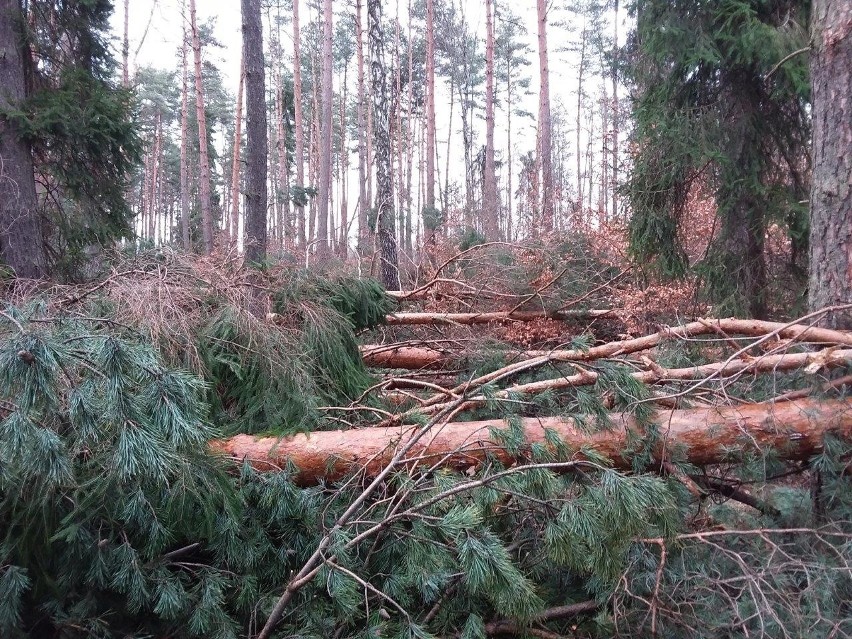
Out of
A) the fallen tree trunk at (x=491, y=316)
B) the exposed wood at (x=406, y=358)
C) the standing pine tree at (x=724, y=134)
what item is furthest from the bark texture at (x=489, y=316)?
the standing pine tree at (x=724, y=134)

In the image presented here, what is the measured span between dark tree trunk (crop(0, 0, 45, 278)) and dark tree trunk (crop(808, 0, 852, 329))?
21.7 feet

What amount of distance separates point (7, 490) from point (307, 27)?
82.5 feet

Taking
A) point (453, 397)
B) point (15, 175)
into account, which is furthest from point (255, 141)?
point (453, 397)

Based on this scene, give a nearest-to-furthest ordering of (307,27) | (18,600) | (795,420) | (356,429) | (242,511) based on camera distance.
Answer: (18,600)
(242,511)
(795,420)
(356,429)
(307,27)

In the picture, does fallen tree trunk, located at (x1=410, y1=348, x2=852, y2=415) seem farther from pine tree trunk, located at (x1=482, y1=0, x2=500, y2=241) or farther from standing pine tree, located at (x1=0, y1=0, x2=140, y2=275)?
pine tree trunk, located at (x1=482, y1=0, x2=500, y2=241)

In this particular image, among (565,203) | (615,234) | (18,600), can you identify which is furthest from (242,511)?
(565,203)

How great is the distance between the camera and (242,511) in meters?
2.84

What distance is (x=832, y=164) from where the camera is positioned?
137 inches

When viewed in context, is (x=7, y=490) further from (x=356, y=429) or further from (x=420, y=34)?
(x=420, y=34)

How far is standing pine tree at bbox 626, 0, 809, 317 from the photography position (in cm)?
557

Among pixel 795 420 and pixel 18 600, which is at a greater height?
pixel 795 420

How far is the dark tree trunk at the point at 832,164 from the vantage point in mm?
3410

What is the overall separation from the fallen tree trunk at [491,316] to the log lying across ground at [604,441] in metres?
3.15

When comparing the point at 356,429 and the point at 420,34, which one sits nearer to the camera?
the point at 356,429
